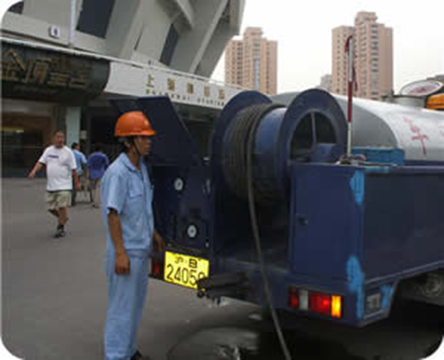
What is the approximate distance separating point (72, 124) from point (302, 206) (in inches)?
874

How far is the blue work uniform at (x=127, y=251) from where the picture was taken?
3477 millimetres

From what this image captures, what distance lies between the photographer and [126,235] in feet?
11.6

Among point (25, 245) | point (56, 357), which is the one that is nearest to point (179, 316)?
point (56, 357)

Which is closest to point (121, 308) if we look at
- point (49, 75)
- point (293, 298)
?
point (293, 298)

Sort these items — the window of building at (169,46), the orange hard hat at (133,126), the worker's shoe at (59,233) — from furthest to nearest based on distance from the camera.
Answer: the window of building at (169,46) < the worker's shoe at (59,233) < the orange hard hat at (133,126)

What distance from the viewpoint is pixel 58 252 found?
25.6ft

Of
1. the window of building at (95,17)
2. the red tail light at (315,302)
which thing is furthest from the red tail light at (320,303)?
the window of building at (95,17)

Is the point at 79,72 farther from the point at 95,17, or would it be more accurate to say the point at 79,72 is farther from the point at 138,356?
the point at 138,356

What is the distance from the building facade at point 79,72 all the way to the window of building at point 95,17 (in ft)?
0.18

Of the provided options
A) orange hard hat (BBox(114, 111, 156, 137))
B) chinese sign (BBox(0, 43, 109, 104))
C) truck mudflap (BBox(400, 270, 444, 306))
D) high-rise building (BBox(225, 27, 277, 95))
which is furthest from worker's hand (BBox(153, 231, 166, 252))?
high-rise building (BBox(225, 27, 277, 95))

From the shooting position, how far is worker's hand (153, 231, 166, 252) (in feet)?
13.2

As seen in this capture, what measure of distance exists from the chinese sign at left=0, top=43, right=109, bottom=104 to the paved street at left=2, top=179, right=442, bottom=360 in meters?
15.2

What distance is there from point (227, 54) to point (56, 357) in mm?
54163

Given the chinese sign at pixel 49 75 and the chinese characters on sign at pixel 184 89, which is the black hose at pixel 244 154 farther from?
the chinese characters on sign at pixel 184 89
